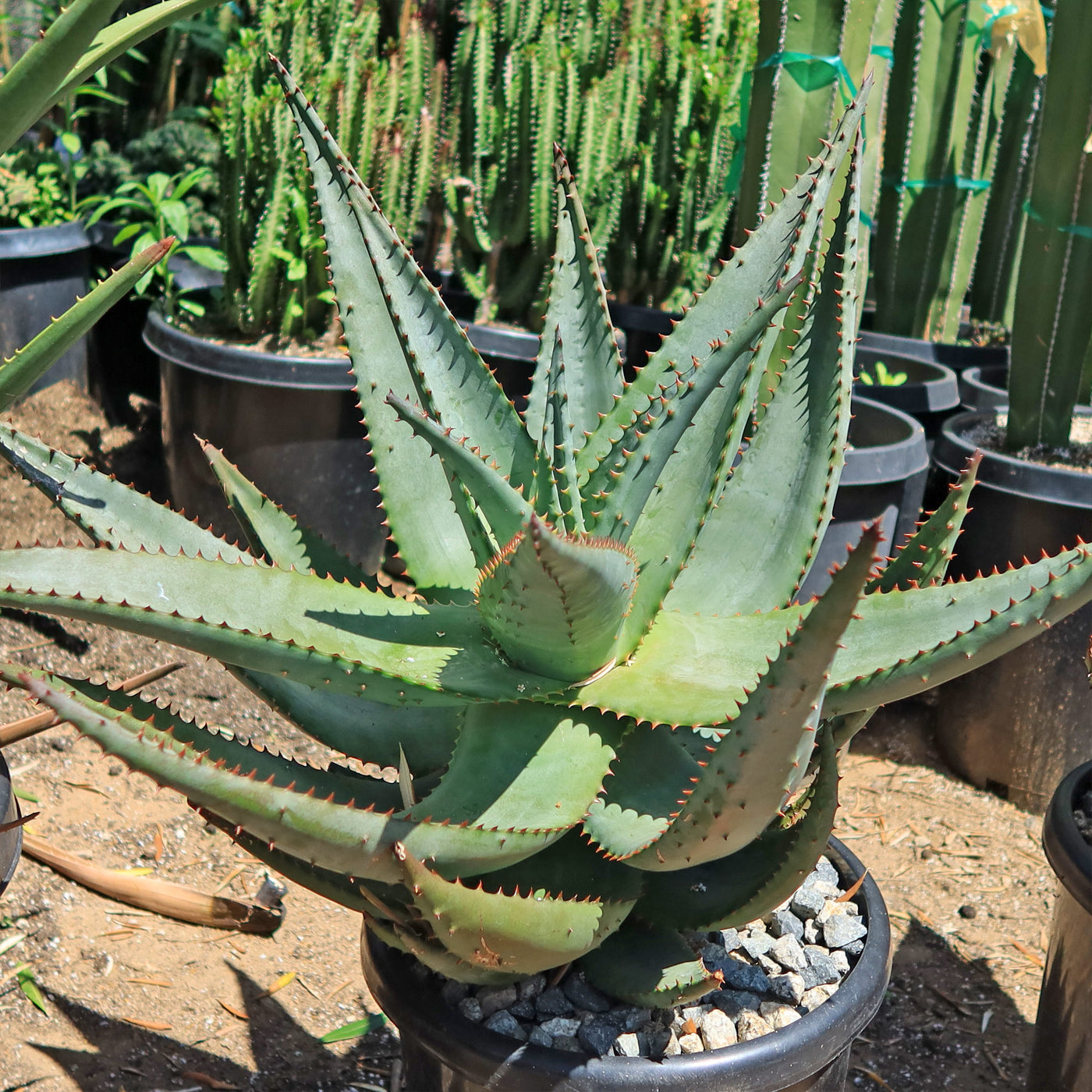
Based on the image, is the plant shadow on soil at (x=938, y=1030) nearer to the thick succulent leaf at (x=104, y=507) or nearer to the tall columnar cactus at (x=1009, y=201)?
the thick succulent leaf at (x=104, y=507)

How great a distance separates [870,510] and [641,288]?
5.87ft

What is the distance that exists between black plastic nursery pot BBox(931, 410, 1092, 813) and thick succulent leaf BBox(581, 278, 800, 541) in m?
1.60

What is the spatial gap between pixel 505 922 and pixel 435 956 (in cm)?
10

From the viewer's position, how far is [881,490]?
259 centimetres

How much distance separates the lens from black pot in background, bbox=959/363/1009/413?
10.2ft

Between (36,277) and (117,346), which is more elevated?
(36,277)

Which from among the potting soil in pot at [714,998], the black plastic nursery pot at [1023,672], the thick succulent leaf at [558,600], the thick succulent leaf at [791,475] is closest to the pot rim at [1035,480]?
the black plastic nursery pot at [1023,672]

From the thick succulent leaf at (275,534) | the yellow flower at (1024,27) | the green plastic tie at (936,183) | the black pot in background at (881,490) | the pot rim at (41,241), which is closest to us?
the thick succulent leaf at (275,534)

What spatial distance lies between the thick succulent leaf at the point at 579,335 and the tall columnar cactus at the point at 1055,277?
1766 mm

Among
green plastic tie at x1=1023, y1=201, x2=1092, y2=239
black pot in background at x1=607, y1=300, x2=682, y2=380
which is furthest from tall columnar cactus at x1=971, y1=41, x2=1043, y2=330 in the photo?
green plastic tie at x1=1023, y1=201, x2=1092, y2=239

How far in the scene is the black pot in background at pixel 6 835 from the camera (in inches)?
49.8

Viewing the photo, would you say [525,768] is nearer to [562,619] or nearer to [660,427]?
[562,619]

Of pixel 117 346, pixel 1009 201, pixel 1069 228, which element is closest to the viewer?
pixel 1069 228

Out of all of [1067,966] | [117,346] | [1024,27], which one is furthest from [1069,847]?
[117,346]
